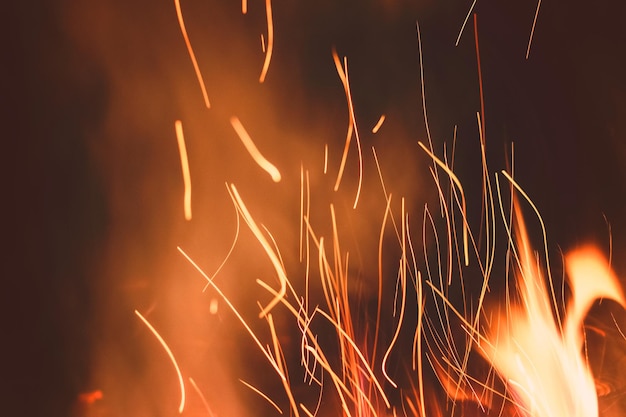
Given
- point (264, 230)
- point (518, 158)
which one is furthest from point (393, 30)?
point (264, 230)

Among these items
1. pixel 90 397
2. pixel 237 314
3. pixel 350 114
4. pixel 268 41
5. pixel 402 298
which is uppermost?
pixel 268 41

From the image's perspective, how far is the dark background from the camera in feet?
4.63

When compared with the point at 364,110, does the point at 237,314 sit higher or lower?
lower

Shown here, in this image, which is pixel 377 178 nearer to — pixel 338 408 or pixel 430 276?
pixel 430 276

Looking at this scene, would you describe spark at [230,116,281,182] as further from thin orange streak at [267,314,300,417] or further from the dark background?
thin orange streak at [267,314,300,417]

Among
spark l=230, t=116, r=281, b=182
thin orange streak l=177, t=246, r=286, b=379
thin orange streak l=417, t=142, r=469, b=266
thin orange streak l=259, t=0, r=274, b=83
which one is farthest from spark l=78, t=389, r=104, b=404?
thin orange streak l=417, t=142, r=469, b=266

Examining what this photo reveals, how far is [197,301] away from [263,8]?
799mm

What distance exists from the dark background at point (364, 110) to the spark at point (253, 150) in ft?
0.79

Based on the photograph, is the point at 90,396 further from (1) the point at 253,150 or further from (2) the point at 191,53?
(2) the point at 191,53

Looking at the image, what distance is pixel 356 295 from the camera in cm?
147

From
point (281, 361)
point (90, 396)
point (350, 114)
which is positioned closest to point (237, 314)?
point (281, 361)

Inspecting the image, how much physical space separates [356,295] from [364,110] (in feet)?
1.64

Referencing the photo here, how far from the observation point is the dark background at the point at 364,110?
4.63ft

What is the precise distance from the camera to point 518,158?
1502mm
